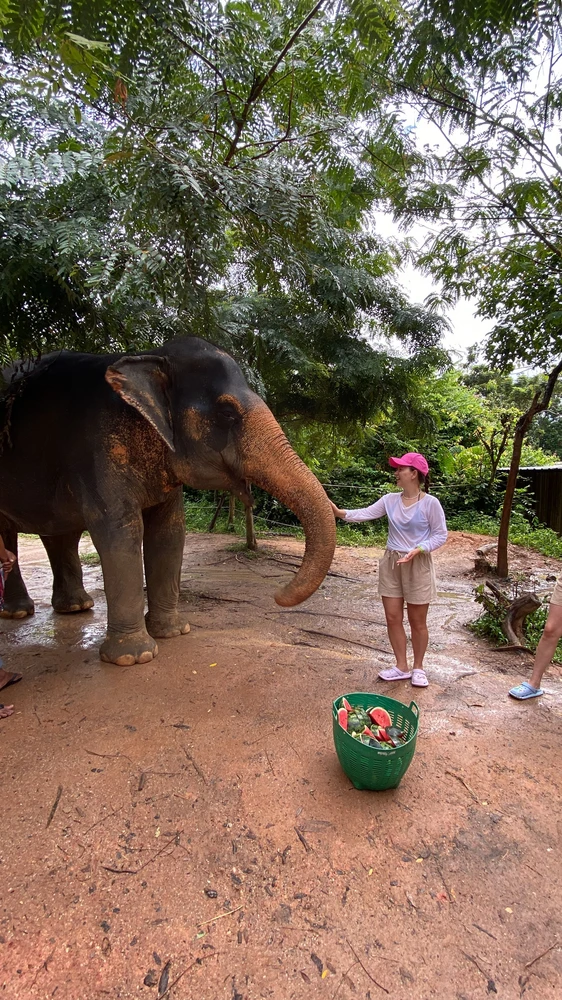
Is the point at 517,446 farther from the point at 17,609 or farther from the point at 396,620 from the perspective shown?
the point at 17,609

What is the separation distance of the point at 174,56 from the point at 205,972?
4526mm

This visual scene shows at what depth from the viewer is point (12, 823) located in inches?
100

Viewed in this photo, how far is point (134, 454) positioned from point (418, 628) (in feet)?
8.61

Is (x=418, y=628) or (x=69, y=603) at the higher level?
(x=418, y=628)

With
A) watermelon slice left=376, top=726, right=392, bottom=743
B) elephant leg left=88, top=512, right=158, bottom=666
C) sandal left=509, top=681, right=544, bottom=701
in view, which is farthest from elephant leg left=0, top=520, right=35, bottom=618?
sandal left=509, top=681, right=544, bottom=701

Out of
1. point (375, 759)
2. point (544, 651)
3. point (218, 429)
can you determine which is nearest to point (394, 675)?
point (544, 651)

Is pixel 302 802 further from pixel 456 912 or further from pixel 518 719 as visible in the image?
pixel 518 719

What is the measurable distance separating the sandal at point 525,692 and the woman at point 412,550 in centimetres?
67

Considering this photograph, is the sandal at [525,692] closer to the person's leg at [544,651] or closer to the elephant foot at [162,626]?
the person's leg at [544,651]

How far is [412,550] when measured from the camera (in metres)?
3.66

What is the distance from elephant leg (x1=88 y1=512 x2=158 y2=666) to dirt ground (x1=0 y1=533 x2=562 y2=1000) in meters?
0.16

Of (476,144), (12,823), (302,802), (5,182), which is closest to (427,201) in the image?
(476,144)

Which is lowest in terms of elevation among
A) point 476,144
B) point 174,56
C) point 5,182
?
→ point 5,182

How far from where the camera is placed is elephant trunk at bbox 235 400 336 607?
11.4 ft
